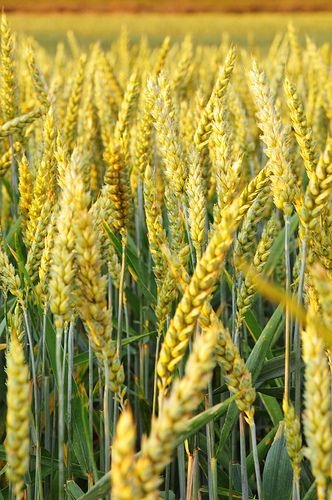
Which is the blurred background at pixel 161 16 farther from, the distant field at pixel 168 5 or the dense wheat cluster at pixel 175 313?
the dense wheat cluster at pixel 175 313

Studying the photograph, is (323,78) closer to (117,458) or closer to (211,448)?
(211,448)

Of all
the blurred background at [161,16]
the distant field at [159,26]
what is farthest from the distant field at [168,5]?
the distant field at [159,26]

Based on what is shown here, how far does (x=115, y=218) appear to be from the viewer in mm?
1259

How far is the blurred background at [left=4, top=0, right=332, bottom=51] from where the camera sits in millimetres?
17844

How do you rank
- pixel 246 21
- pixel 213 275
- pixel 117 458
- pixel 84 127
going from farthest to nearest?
pixel 246 21 → pixel 84 127 → pixel 213 275 → pixel 117 458

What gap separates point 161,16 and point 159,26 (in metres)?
4.73

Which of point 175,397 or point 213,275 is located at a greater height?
point 213,275

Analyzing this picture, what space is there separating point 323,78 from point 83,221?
213cm

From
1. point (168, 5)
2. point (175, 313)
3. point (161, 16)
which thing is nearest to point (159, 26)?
point (161, 16)

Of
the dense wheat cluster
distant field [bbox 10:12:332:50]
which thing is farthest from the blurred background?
the dense wheat cluster

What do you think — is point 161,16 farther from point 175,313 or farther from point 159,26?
point 175,313

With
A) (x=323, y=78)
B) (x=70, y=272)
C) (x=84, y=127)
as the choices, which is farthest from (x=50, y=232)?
(x=323, y=78)

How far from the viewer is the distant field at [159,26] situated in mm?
15508

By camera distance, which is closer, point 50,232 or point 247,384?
point 247,384
